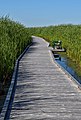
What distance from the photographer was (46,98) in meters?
8.81

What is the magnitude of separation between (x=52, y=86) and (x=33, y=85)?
0.56 metres

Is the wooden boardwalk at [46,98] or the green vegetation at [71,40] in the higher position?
the wooden boardwalk at [46,98]

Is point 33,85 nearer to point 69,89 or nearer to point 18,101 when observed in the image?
point 69,89

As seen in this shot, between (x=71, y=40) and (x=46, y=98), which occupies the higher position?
(x=46, y=98)

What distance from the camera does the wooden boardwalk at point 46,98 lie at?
7145mm

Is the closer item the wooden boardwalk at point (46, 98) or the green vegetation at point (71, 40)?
the wooden boardwalk at point (46, 98)

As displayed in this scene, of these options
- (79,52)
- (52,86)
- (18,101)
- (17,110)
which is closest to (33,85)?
(52,86)

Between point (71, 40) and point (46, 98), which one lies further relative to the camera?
point (71, 40)

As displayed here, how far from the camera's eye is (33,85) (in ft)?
34.9

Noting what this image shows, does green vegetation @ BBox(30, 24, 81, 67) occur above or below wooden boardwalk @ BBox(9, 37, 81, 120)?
below

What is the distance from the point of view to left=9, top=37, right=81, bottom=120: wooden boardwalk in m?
7.14

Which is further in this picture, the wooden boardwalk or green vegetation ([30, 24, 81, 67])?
green vegetation ([30, 24, 81, 67])

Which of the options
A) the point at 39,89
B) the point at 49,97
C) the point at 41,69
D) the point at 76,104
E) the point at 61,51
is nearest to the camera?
the point at 76,104

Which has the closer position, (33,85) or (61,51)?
(33,85)
